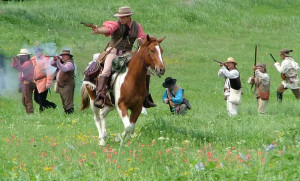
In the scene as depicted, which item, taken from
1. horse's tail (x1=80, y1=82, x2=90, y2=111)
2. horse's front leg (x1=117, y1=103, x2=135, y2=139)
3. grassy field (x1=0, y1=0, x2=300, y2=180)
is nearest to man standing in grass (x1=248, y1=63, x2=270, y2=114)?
grassy field (x1=0, y1=0, x2=300, y2=180)

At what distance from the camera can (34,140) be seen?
13.0 metres

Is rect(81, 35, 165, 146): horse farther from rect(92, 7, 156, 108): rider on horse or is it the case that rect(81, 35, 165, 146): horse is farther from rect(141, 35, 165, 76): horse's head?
rect(92, 7, 156, 108): rider on horse

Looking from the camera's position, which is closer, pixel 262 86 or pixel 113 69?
pixel 113 69

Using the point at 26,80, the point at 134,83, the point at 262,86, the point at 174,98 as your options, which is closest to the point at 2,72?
the point at 26,80

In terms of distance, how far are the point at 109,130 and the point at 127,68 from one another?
2459 millimetres

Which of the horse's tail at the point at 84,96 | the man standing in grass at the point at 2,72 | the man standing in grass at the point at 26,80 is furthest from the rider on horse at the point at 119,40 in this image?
the man standing in grass at the point at 2,72

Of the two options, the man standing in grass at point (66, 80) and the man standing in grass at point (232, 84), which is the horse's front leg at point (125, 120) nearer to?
the man standing in grass at point (232, 84)

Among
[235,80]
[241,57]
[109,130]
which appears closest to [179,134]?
[109,130]

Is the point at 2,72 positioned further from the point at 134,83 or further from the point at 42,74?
the point at 134,83

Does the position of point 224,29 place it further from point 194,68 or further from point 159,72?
point 159,72

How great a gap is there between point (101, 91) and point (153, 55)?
1.37 m

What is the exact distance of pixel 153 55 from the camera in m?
12.1

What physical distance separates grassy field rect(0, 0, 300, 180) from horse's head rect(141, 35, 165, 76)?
3.72 feet

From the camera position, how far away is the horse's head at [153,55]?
39.0 feet
